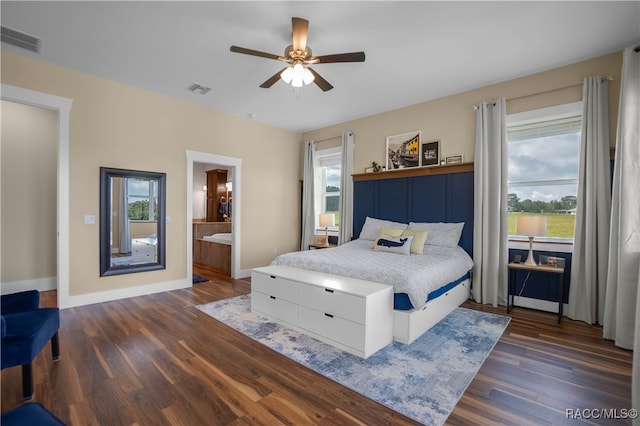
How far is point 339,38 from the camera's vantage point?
2941 millimetres

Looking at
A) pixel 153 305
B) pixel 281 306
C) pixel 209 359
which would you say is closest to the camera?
pixel 209 359

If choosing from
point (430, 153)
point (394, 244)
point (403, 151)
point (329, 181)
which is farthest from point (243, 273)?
point (430, 153)

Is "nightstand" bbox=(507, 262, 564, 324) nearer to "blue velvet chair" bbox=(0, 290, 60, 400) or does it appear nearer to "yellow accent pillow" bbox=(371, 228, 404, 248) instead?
→ "yellow accent pillow" bbox=(371, 228, 404, 248)

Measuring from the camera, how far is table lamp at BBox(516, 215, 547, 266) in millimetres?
3307

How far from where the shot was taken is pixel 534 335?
2930mm

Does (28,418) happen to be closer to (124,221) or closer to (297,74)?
(297,74)

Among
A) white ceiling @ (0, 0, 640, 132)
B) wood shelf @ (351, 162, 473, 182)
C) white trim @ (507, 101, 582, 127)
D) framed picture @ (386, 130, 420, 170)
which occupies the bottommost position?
wood shelf @ (351, 162, 473, 182)

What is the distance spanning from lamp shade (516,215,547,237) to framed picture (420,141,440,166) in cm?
150

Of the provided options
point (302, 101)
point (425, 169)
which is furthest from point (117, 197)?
point (425, 169)

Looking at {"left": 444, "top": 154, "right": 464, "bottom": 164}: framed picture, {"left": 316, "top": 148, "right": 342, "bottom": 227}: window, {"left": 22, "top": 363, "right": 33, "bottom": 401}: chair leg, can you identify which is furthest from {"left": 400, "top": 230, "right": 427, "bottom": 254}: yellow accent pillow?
{"left": 22, "top": 363, "right": 33, "bottom": 401}: chair leg

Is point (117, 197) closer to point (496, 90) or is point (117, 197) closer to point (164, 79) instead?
point (164, 79)

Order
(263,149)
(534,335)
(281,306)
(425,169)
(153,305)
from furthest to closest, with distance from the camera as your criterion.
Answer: (263,149)
(425,169)
(153,305)
(281,306)
(534,335)

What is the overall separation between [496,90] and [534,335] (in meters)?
3.11

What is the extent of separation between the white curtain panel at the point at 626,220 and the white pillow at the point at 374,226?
7.80 ft
